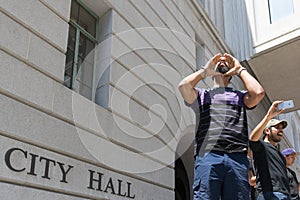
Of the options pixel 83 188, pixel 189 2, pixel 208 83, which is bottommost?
pixel 83 188

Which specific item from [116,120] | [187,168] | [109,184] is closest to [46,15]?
[116,120]

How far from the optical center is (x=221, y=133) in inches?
135

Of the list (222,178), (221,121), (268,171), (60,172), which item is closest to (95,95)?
(60,172)

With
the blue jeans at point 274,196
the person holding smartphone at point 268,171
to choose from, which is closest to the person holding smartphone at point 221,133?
A: the person holding smartphone at point 268,171

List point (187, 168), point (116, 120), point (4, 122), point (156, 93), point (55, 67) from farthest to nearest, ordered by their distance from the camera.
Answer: point (187, 168)
point (156, 93)
point (116, 120)
point (55, 67)
point (4, 122)

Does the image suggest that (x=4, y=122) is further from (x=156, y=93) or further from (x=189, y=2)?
(x=189, y=2)

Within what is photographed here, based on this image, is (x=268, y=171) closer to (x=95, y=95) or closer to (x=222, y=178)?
(x=222, y=178)

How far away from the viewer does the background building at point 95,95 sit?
171 inches

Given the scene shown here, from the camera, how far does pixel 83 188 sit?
5.02 m

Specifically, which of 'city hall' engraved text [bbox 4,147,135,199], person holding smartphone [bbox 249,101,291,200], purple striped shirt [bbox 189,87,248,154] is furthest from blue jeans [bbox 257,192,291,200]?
'city hall' engraved text [bbox 4,147,135,199]

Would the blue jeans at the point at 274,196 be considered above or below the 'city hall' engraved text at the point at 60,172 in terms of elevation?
below

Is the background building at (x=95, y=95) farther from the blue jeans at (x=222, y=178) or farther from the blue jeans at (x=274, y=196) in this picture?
the blue jeans at (x=274, y=196)

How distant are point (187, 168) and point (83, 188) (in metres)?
6.47

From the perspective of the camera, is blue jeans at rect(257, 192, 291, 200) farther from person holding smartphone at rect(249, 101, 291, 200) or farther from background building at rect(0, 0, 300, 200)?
background building at rect(0, 0, 300, 200)
